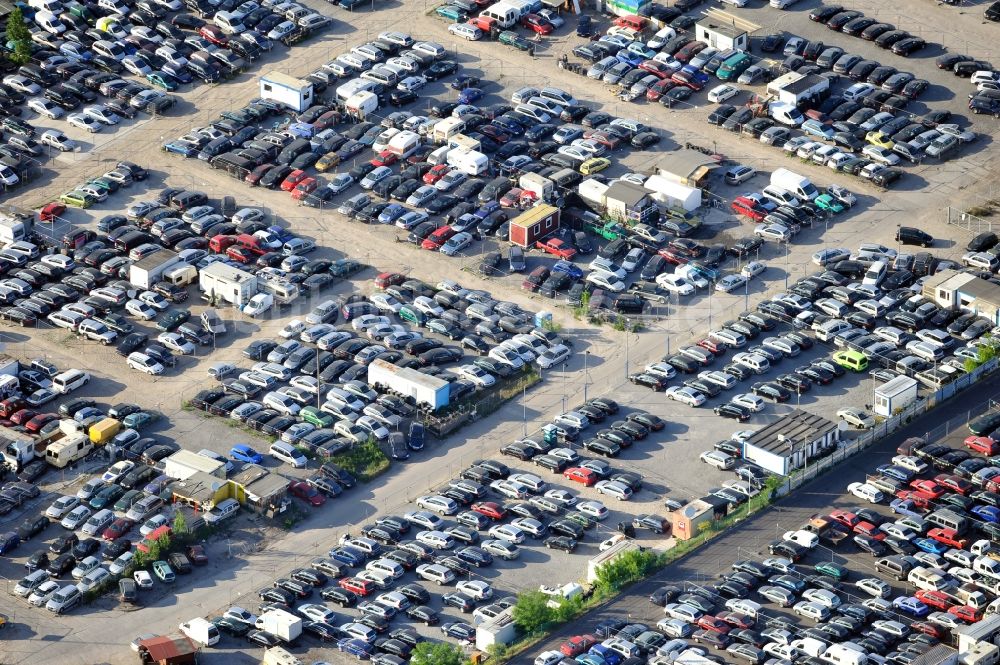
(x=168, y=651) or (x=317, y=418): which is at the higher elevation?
(x=317, y=418)

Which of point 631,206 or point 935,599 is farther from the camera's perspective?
point 631,206

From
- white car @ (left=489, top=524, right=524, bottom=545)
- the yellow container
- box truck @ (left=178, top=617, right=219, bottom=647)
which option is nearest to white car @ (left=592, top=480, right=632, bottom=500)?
white car @ (left=489, top=524, right=524, bottom=545)

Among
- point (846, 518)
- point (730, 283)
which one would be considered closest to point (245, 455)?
point (730, 283)

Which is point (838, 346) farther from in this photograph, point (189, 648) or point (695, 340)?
point (189, 648)

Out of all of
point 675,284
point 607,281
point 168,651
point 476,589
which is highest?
point 675,284

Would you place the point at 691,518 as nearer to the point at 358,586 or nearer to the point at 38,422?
the point at 358,586

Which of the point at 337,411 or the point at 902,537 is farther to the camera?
Result: the point at 337,411

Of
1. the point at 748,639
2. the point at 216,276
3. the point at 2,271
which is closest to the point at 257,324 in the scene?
the point at 216,276
